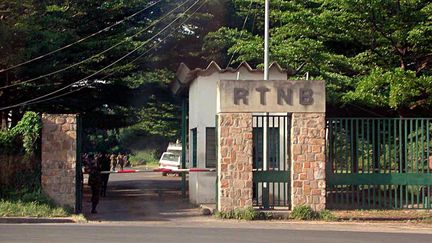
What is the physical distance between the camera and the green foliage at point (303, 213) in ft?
→ 62.0

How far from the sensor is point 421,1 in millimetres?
22219

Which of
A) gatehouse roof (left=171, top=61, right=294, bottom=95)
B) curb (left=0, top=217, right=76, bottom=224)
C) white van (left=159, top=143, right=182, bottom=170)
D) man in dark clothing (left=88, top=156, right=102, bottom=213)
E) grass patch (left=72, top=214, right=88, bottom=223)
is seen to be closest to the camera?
curb (left=0, top=217, right=76, bottom=224)

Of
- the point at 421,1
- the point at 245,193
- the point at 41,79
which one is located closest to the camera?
the point at 245,193

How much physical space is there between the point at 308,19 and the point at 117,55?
923cm

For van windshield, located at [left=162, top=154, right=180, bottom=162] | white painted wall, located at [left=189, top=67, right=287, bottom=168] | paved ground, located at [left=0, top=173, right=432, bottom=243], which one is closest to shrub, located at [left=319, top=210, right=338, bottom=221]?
paved ground, located at [left=0, top=173, right=432, bottom=243]

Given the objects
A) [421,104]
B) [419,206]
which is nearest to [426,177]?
[419,206]

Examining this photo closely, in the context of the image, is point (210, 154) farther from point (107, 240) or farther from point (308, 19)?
point (107, 240)

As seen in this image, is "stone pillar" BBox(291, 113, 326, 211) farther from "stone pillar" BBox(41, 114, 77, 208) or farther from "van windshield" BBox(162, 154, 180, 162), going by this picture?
"van windshield" BBox(162, 154, 180, 162)

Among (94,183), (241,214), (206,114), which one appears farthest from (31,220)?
(206,114)

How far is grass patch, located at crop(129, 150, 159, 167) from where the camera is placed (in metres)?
75.2

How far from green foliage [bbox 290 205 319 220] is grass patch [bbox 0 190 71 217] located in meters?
6.00

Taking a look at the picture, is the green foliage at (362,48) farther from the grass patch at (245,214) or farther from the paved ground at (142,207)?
the paved ground at (142,207)

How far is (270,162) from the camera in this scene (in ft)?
66.4

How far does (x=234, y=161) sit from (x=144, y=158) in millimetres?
59877
